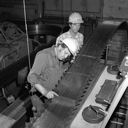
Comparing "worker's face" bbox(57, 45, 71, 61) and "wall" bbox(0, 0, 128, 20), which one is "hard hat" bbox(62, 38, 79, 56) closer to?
"worker's face" bbox(57, 45, 71, 61)

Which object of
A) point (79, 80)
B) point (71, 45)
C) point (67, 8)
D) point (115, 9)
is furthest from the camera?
point (67, 8)

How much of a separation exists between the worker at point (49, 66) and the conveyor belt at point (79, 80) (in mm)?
154

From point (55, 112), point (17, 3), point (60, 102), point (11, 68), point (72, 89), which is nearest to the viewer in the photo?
point (55, 112)

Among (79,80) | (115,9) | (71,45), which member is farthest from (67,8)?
(79,80)

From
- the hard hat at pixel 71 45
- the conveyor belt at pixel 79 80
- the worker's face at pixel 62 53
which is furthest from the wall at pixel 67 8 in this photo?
the worker's face at pixel 62 53

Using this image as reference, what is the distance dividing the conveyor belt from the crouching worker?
15 centimetres

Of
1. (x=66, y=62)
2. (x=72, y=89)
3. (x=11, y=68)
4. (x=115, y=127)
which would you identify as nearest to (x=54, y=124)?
(x=72, y=89)

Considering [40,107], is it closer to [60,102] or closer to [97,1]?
[60,102]

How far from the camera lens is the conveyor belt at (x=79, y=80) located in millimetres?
1470

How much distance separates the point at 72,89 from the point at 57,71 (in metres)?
0.40

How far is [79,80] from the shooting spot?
6.25 ft

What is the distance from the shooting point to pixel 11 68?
12.1ft

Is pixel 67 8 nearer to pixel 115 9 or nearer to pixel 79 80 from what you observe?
pixel 115 9

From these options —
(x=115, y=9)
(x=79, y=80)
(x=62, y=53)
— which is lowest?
(x=79, y=80)
